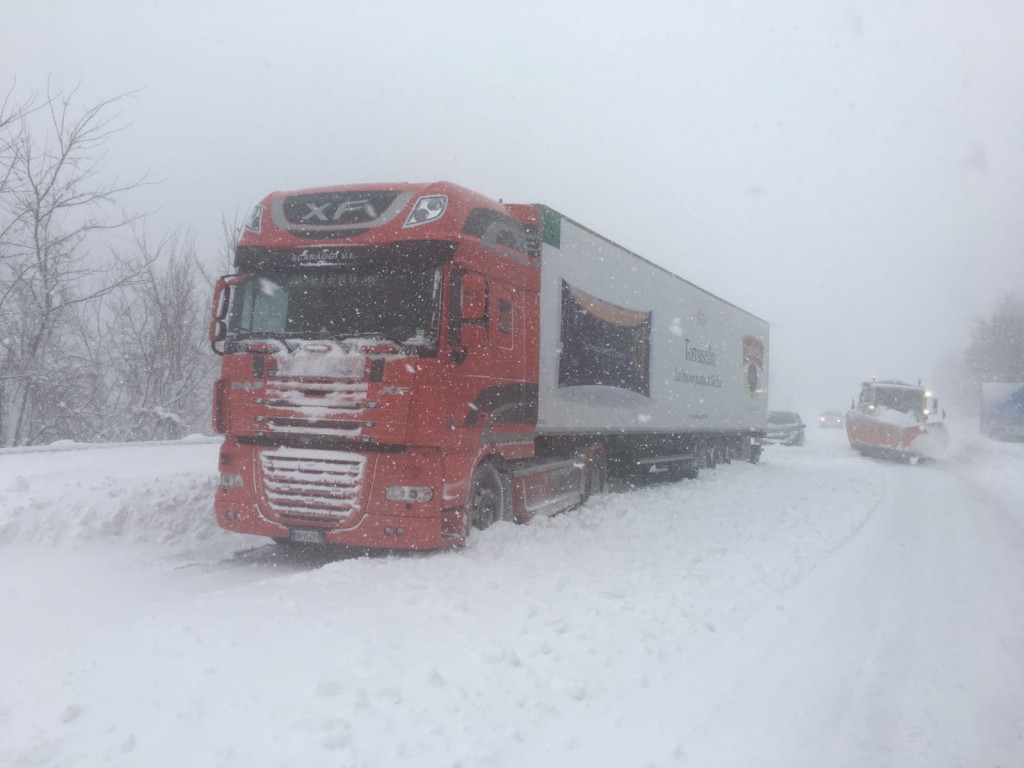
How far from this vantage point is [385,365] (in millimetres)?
7246

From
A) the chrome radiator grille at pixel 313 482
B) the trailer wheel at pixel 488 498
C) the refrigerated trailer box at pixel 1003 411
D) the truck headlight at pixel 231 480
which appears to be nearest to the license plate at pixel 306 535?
the chrome radiator grille at pixel 313 482

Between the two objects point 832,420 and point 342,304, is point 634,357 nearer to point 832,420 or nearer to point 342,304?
point 342,304

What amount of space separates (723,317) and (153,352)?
1440 centimetres

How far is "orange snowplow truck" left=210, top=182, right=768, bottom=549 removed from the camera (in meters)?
7.29

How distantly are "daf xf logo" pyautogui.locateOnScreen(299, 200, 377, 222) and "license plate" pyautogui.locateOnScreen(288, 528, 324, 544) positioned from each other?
3160 mm

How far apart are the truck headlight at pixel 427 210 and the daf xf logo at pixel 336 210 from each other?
1.33 ft

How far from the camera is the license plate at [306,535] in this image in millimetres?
7426

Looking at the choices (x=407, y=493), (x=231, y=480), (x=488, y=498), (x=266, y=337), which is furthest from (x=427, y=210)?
(x=231, y=480)

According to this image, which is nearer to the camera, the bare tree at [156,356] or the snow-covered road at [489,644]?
the snow-covered road at [489,644]

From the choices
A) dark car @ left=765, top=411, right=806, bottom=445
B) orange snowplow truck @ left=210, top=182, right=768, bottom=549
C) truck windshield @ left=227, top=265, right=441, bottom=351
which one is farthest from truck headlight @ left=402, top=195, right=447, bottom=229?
dark car @ left=765, top=411, right=806, bottom=445

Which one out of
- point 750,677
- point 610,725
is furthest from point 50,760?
point 750,677

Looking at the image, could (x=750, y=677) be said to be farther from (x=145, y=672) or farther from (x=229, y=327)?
(x=229, y=327)

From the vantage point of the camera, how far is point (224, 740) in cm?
347

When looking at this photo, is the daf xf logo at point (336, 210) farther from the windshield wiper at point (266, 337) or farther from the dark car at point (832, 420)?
the dark car at point (832, 420)
